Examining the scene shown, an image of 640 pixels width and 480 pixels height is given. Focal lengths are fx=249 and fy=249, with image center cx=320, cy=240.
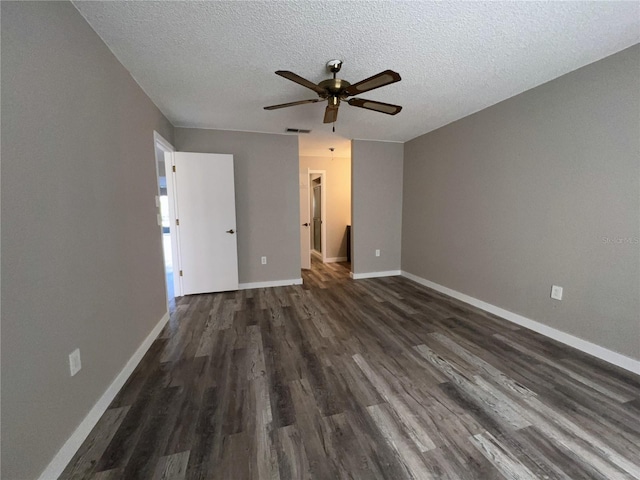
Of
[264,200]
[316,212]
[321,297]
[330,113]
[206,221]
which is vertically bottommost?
[321,297]

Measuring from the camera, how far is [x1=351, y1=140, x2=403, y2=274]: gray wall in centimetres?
424

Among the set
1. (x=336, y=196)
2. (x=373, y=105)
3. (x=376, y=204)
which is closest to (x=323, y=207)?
(x=336, y=196)

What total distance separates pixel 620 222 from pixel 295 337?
279cm

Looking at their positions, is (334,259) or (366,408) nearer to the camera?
(366,408)

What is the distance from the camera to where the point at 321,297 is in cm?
350

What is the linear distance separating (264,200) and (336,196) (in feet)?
7.42

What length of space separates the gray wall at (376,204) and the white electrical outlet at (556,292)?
94.9 inches

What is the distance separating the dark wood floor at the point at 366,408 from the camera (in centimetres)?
119

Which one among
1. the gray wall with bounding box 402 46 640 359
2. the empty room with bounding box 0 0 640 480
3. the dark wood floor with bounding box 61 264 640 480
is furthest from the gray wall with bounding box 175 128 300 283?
the gray wall with bounding box 402 46 640 359

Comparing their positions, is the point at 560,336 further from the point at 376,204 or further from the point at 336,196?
the point at 336,196

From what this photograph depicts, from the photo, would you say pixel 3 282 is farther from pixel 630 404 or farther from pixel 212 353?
pixel 630 404

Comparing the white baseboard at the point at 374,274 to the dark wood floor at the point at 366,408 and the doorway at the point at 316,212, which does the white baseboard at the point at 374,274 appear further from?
the doorway at the point at 316,212

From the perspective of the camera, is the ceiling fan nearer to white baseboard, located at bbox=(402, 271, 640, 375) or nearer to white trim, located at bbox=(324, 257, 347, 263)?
white baseboard, located at bbox=(402, 271, 640, 375)

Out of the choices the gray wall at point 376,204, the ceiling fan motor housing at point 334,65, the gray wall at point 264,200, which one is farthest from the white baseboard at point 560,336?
the ceiling fan motor housing at point 334,65
